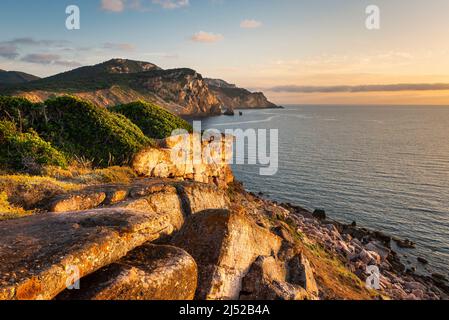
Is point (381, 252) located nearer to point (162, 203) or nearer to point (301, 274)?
point (301, 274)

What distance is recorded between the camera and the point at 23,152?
18.6 metres

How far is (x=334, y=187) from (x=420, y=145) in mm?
53797

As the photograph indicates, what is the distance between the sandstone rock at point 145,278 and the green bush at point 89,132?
51.6 feet

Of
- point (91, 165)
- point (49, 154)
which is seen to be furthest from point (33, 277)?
point (91, 165)

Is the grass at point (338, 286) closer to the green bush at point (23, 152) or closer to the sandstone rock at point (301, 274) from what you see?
the sandstone rock at point (301, 274)

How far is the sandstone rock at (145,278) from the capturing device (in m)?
6.49

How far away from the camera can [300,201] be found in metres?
44.9

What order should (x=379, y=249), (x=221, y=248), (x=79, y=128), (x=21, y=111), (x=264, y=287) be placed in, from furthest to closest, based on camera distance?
(x=379, y=249)
(x=79, y=128)
(x=21, y=111)
(x=221, y=248)
(x=264, y=287)

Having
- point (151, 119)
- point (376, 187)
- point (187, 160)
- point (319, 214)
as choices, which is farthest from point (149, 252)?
point (376, 187)

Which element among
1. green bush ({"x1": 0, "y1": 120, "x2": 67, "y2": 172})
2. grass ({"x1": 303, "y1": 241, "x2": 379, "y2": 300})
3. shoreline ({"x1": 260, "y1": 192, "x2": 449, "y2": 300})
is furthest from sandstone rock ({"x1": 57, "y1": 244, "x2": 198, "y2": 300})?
shoreline ({"x1": 260, "y1": 192, "x2": 449, "y2": 300})

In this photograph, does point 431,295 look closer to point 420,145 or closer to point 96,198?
point 96,198

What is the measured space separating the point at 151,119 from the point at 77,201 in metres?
21.6

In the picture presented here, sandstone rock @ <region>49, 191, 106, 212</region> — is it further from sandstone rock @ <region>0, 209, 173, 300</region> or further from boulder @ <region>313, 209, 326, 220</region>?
boulder @ <region>313, 209, 326, 220</region>

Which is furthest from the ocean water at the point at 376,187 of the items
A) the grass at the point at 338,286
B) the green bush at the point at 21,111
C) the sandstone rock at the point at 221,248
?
the green bush at the point at 21,111
